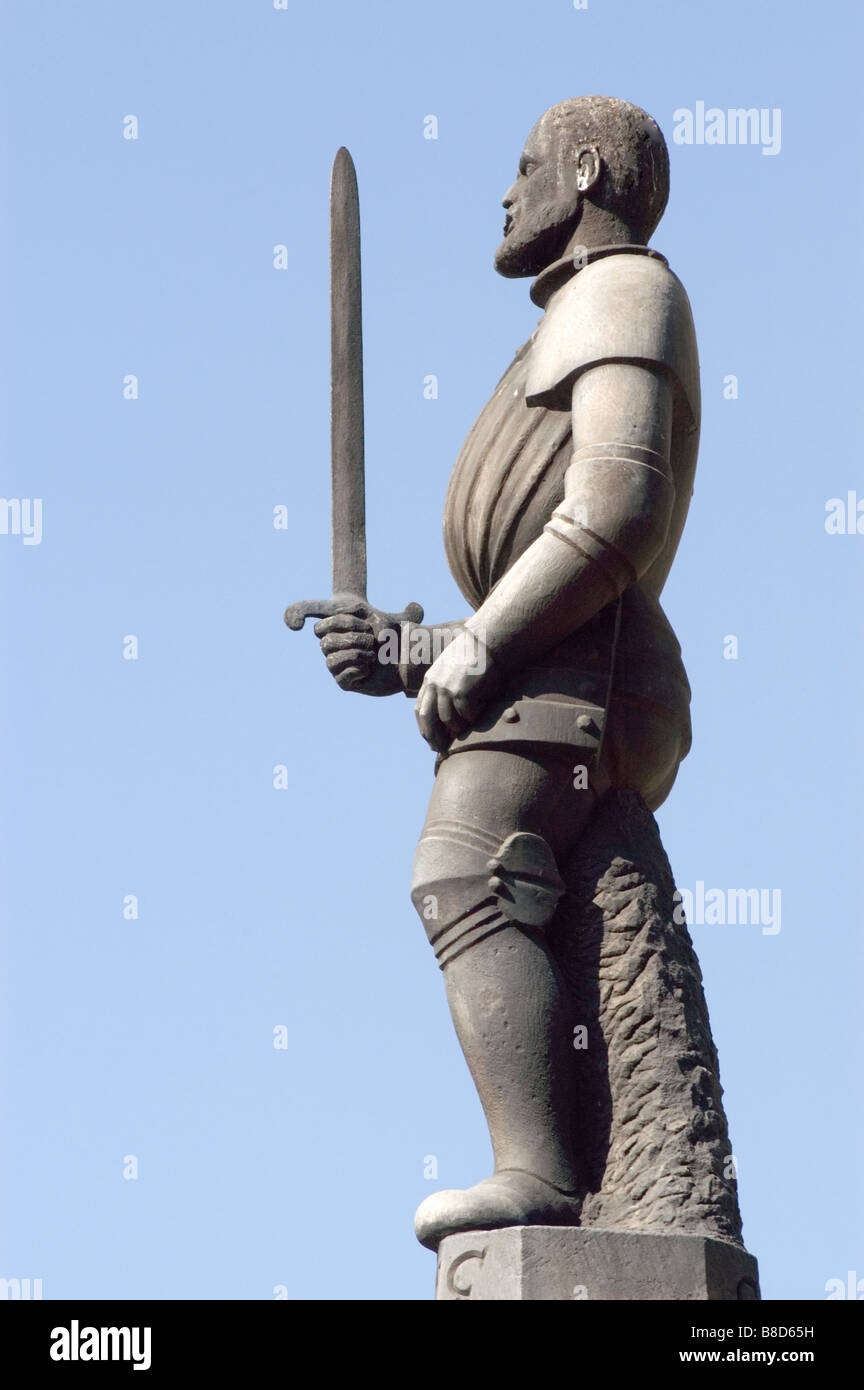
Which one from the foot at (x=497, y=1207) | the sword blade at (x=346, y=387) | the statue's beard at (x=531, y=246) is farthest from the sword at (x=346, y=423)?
the foot at (x=497, y=1207)

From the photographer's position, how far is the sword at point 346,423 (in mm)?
8836

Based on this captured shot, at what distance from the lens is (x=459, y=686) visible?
8.38 metres

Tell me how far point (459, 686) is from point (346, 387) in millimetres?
1243

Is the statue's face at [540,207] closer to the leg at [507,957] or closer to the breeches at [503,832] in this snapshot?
the breeches at [503,832]

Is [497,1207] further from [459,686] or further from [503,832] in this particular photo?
[459,686]

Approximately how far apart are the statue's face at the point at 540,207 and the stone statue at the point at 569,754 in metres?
0.13

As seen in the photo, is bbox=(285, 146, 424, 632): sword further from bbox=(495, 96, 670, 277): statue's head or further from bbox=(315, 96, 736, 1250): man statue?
bbox=(495, 96, 670, 277): statue's head

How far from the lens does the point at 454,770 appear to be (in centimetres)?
845

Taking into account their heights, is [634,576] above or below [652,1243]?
Result: above

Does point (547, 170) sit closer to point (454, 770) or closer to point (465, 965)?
point (454, 770)
